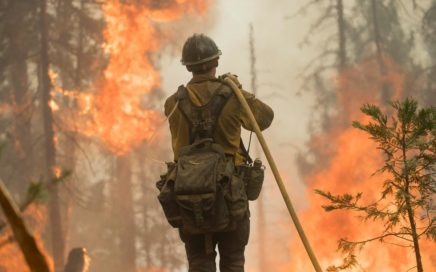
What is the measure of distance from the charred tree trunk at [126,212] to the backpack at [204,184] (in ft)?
84.1

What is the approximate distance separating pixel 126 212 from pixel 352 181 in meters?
11.4

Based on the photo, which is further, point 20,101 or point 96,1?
point 20,101

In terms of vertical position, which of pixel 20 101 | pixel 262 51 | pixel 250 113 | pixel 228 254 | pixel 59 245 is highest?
pixel 262 51

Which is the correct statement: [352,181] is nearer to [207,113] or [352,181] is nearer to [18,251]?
[18,251]

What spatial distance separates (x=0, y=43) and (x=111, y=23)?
14.1 ft

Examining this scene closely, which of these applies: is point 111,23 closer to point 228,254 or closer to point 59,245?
point 59,245

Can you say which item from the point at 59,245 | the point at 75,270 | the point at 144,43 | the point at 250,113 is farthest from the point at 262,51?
the point at 250,113

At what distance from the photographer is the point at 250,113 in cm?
498

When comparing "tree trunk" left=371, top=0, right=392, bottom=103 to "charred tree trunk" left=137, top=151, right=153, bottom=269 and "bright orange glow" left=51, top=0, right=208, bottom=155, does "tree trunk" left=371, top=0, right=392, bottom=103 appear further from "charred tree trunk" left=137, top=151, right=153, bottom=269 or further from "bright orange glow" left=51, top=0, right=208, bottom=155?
"charred tree trunk" left=137, top=151, right=153, bottom=269

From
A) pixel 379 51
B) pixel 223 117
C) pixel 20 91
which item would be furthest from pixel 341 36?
pixel 223 117

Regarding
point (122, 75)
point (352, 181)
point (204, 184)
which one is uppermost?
point (122, 75)

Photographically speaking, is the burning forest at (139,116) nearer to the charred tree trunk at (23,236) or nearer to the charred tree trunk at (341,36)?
the charred tree trunk at (341,36)

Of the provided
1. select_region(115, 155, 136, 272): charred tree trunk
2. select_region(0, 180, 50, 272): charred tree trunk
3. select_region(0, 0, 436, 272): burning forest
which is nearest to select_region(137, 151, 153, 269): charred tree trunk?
select_region(0, 0, 436, 272): burning forest

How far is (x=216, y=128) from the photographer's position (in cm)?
505
